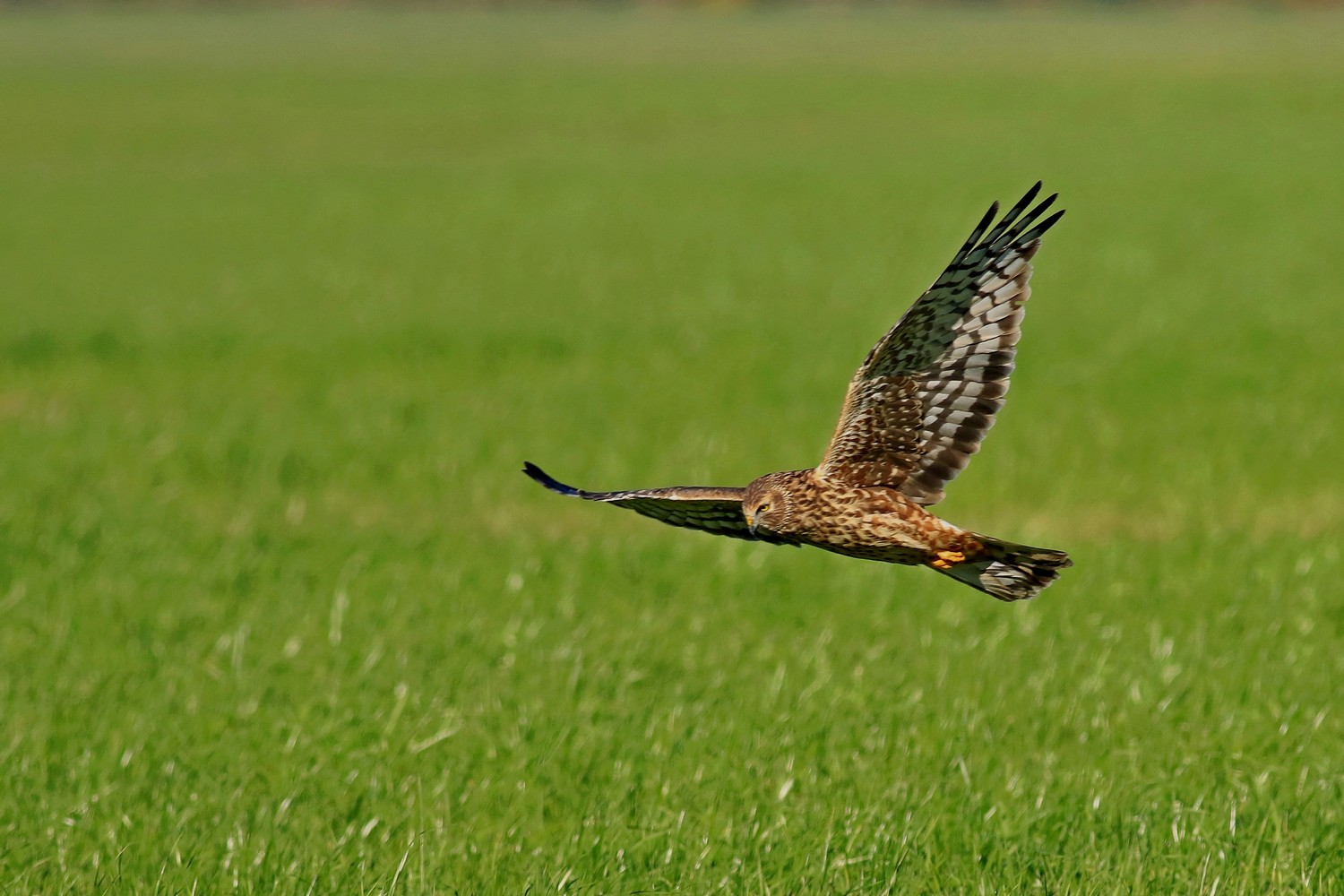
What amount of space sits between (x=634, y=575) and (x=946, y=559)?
636cm

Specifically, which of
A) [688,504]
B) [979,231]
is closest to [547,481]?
[688,504]

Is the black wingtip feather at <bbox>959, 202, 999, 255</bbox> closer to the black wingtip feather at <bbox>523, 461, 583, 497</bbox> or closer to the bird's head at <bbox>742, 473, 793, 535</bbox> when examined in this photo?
the bird's head at <bbox>742, 473, 793, 535</bbox>

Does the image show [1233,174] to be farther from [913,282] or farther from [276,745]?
Result: [276,745]

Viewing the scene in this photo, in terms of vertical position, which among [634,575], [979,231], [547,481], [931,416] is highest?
[979,231]

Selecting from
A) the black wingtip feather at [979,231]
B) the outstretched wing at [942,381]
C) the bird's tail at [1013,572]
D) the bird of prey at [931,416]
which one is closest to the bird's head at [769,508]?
the bird of prey at [931,416]

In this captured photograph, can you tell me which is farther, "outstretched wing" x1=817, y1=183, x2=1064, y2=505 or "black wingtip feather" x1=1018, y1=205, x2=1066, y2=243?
"outstretched wing" x1=817, y1=183, x2=1064, y2=505

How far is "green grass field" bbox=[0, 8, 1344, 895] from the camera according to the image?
6672 mm

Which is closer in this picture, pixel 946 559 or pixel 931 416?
pixel 946 559

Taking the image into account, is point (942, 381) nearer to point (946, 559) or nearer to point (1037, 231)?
point (1037, 231)

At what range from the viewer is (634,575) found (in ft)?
36.3

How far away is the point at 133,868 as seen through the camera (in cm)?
646

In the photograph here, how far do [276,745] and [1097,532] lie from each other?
6.48 metres

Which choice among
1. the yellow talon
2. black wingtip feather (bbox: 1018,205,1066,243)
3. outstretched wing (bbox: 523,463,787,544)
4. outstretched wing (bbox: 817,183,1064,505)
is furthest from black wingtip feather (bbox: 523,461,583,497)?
black wingtip feather (bbox: 1018,205,1066,243)

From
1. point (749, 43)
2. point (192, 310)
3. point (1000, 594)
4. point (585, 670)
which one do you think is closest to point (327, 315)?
point (192, 310)
